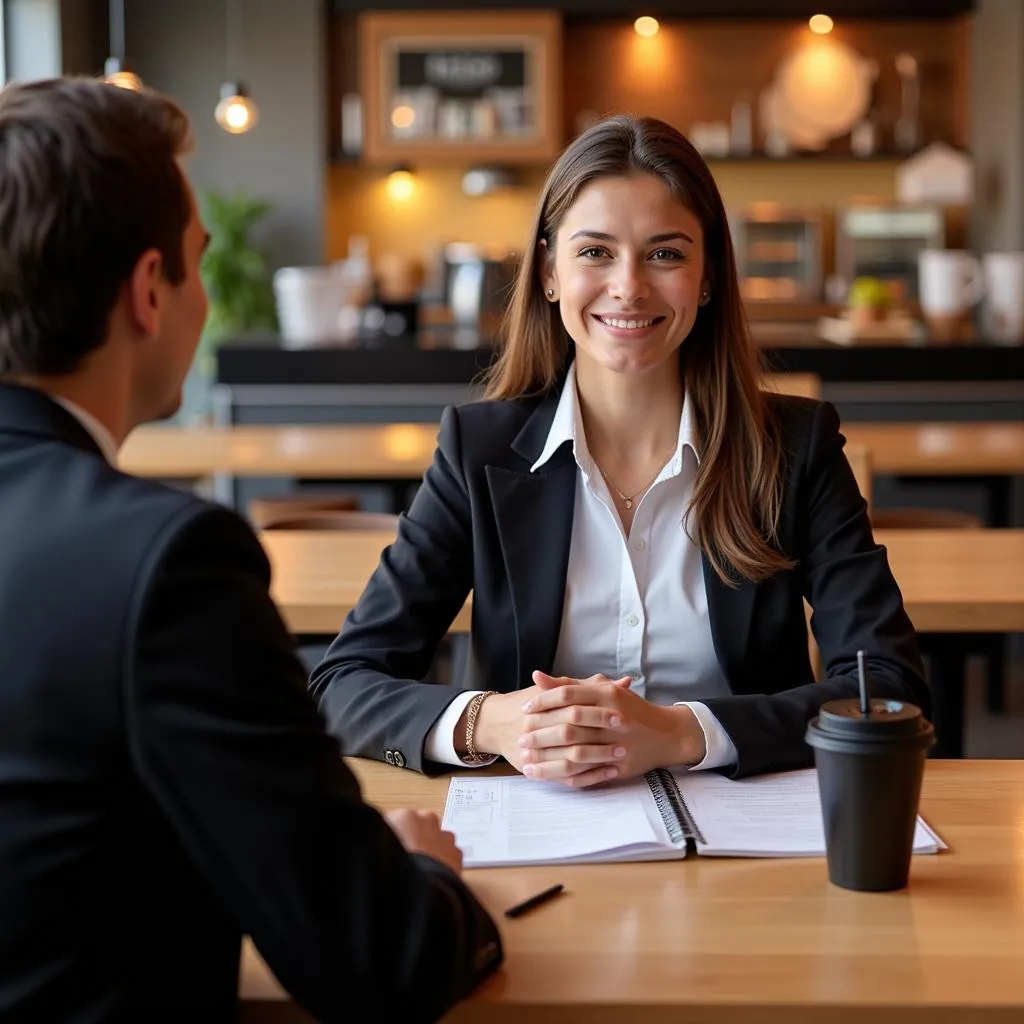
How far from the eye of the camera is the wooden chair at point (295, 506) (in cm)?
385

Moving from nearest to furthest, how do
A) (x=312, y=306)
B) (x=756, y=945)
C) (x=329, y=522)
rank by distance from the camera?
1. (x=756, y=945)
2. (x=329, y=522)
3. (x=312, y=306)

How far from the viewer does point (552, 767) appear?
1479 millimetres

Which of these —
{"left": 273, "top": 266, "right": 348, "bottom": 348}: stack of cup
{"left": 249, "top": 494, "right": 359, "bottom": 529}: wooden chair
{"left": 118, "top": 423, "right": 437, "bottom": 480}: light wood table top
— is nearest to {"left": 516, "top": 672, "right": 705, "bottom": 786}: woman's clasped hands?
{"left": 249, "top": 494, "right": 359, "bottom": 529}: wooden chair

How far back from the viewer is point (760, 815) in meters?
1.42

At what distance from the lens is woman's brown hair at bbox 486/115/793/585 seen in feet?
6.08

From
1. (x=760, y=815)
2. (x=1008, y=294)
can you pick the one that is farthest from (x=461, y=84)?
(x=760, y=815)

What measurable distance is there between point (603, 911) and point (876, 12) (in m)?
8.33

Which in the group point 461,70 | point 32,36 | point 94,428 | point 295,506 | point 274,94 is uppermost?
point 32,36

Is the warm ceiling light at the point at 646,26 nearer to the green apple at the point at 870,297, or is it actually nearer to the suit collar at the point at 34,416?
the green apple at the point at 870,297

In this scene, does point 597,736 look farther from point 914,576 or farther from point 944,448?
point 944,448

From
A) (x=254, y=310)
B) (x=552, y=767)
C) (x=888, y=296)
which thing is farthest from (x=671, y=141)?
(x=254, y=310)

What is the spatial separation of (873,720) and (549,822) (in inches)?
13.7

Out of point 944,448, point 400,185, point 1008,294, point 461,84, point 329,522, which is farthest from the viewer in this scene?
point 400,185

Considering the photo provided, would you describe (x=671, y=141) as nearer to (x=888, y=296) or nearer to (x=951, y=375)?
(x=951, y=375)
